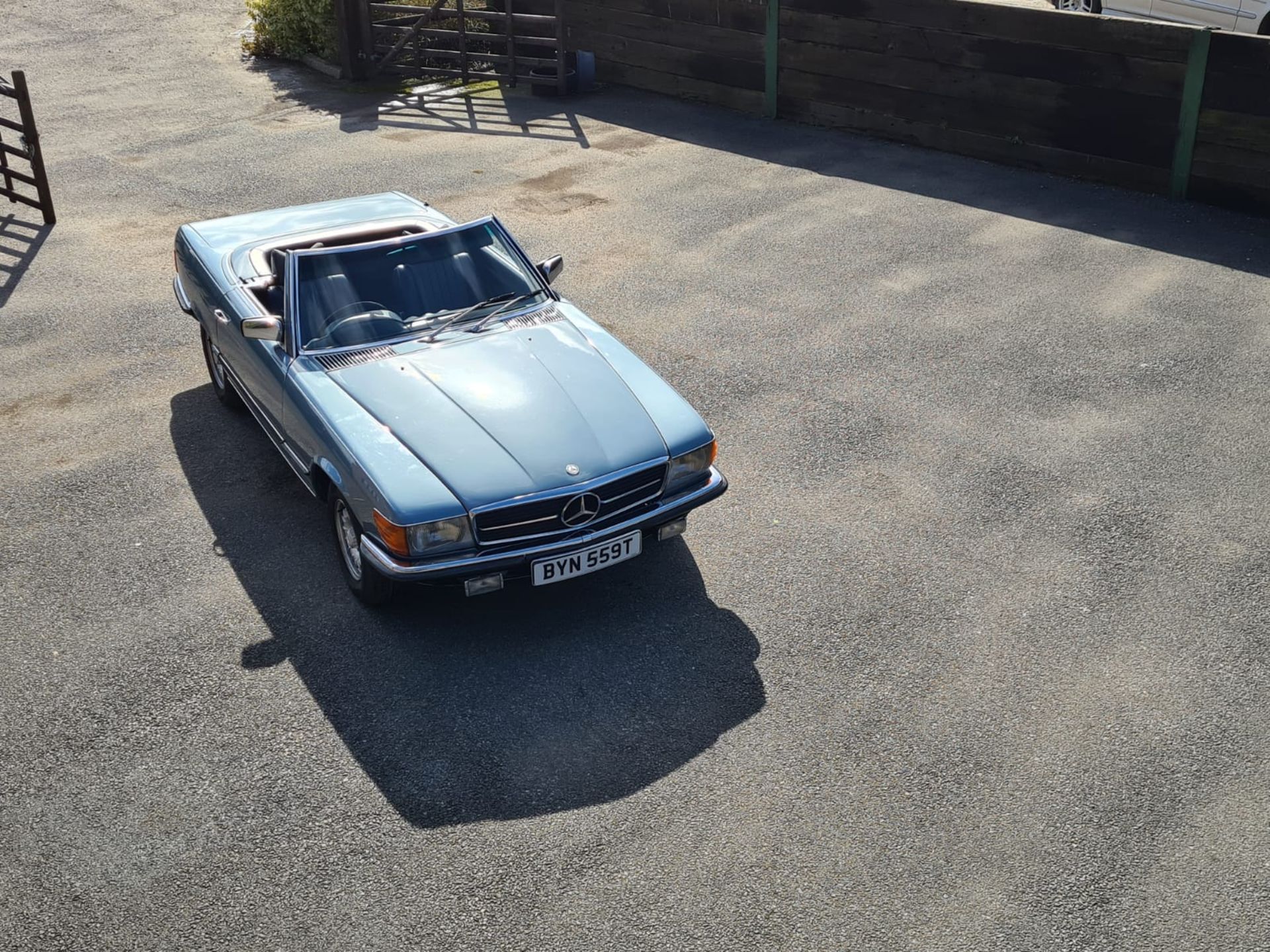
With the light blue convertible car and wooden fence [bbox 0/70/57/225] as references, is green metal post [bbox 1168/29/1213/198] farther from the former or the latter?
wooden fence [bbox 0/70/57/225]

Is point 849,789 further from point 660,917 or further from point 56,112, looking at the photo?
point 56,112

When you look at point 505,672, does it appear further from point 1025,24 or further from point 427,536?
point 1025,24

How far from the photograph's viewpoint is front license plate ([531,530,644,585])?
6.04 meters

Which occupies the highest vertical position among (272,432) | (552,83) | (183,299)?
(552,83)

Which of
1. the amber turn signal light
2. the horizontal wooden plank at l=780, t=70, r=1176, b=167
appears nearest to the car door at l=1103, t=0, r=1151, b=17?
the horizontal wooden plank at l=780, t=70, r=1176, b=167

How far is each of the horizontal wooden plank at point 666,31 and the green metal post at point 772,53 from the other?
0.14 metres

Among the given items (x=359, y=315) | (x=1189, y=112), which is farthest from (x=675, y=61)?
(x=359, y=315)

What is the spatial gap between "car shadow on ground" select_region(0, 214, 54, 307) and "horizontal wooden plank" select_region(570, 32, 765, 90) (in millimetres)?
8044

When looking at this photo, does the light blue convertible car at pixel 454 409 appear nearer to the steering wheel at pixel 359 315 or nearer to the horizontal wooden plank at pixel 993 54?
the steering wheel at pixel 359 315

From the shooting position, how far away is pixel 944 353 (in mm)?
9453

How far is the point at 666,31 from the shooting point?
1633cm

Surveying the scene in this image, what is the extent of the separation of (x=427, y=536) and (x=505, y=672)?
31.8 inches

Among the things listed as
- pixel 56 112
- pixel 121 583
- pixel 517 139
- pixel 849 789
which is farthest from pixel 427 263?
pixel 56 112

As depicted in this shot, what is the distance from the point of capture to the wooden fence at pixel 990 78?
1195 centimetres
